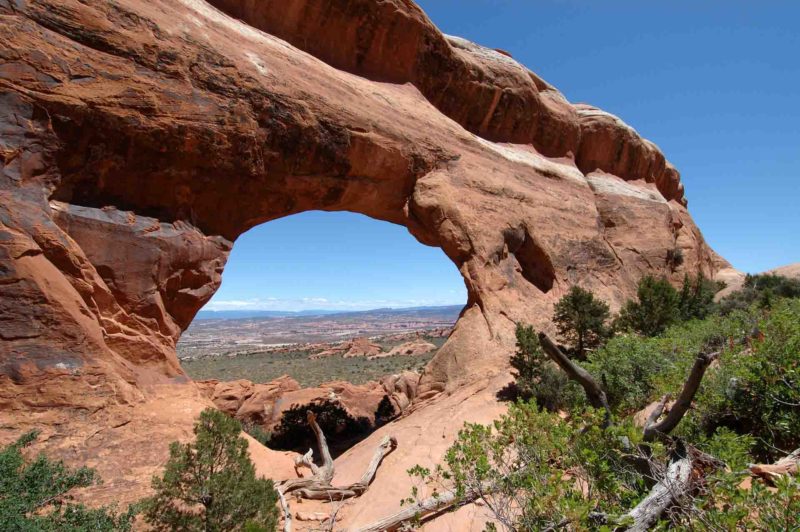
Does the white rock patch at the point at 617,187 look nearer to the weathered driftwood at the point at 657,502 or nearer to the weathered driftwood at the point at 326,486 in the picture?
the weathered driftwood at the point at 326,486

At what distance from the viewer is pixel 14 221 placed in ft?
23.5

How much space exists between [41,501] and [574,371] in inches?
243

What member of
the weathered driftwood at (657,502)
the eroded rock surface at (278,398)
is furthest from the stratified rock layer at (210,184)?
the weathered driftwood at (657,502)

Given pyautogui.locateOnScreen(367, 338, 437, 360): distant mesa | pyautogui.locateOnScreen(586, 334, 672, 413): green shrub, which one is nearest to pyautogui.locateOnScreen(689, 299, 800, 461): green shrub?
pyautogui.locateOnScreen(586, 334, 672, 413): green shrub

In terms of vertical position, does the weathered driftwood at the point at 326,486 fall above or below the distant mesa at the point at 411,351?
above

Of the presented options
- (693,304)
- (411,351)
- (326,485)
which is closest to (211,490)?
(326,485)

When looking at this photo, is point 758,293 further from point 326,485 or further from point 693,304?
point 326,485

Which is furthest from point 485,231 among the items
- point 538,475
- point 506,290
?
point 538,475

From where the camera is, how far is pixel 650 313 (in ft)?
45.1

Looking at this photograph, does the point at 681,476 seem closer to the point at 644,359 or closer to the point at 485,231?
the point at 644,359

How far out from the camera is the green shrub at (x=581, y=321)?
11.9 metres

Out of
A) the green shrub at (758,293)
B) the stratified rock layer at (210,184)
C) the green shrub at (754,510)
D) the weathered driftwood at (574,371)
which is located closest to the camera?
the green shrub at (754,510)

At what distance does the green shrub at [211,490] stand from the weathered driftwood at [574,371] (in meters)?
4.20

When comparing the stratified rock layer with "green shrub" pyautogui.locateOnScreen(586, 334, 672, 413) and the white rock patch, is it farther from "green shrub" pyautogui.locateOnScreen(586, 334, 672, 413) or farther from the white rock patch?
the white rock patch
